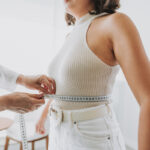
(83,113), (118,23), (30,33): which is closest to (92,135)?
(83,113)

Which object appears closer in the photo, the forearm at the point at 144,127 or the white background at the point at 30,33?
the forearm at the point at 144,127

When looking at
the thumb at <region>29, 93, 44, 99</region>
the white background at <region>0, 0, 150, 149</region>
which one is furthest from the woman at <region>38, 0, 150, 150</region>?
the white background at <region>0, 0, 150, 149</region>

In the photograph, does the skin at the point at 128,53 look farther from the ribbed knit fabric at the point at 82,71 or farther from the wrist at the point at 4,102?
the wrist at the point at 4,102

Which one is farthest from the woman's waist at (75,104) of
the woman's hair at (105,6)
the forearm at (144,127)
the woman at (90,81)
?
the woman's hair at (105,6)

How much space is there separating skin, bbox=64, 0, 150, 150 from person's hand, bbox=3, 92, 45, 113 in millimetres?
372

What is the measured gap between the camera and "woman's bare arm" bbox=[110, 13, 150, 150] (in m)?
0.50

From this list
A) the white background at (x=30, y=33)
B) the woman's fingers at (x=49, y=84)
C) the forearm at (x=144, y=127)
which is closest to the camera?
the forearm at (x=144, y=127)

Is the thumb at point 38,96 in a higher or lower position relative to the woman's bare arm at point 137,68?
lower

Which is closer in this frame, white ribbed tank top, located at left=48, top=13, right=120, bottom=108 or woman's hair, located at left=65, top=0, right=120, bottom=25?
white ribbed tank top, located at left=48, top=13, right=120, bottom=108

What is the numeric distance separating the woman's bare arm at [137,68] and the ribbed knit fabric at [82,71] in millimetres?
115

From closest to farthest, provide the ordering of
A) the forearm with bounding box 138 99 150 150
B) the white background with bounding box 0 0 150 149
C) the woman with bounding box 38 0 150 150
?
1. the forearm with bounding box 138 99 150 150
2. the woman with bounding box 38 0 150 150
3. the white background with bounding box 0 0 150 149

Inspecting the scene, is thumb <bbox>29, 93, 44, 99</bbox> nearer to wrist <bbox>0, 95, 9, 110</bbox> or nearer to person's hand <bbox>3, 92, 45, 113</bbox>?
person's hand <bbox>3, 92, 45, 113</bbox>

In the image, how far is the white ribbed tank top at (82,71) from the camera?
65 centimetres

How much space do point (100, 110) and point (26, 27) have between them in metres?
2.81
